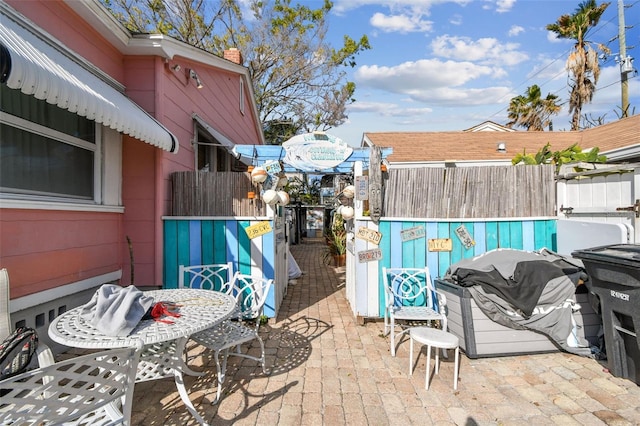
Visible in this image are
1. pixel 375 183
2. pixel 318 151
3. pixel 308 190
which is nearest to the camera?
pixel 375 183

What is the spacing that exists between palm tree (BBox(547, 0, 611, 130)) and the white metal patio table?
2252 centimetres

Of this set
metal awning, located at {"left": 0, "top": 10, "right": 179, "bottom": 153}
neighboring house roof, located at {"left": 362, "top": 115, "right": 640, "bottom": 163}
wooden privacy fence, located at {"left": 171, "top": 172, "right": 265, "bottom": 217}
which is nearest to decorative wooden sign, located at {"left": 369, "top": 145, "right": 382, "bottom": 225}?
wooden privacy fence, located at {"left": 171, "top": 172, "right": 265, "bottom": 217}

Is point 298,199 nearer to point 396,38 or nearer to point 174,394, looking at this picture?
point 396,38

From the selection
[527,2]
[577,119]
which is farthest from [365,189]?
[577,119]

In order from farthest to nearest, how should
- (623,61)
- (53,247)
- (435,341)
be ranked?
(623,61) → (53,247) → (435,341)

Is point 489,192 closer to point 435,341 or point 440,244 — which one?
point 440,244

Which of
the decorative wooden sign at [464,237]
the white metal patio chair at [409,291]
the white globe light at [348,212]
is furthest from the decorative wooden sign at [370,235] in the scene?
the decorative wooden sign at [464,237]

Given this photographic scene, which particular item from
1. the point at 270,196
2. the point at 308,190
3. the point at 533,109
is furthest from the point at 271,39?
the point at 533,109

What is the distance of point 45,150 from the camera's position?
11.0 ft

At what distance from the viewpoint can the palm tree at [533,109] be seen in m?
20.0

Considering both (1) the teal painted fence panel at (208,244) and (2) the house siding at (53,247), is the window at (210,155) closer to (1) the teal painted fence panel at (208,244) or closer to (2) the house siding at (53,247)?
(1) the teal painted fence panel at (208,244)

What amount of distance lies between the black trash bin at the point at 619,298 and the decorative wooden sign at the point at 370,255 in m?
2.17

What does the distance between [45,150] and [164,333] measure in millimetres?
2685

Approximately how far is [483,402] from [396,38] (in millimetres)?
10639
